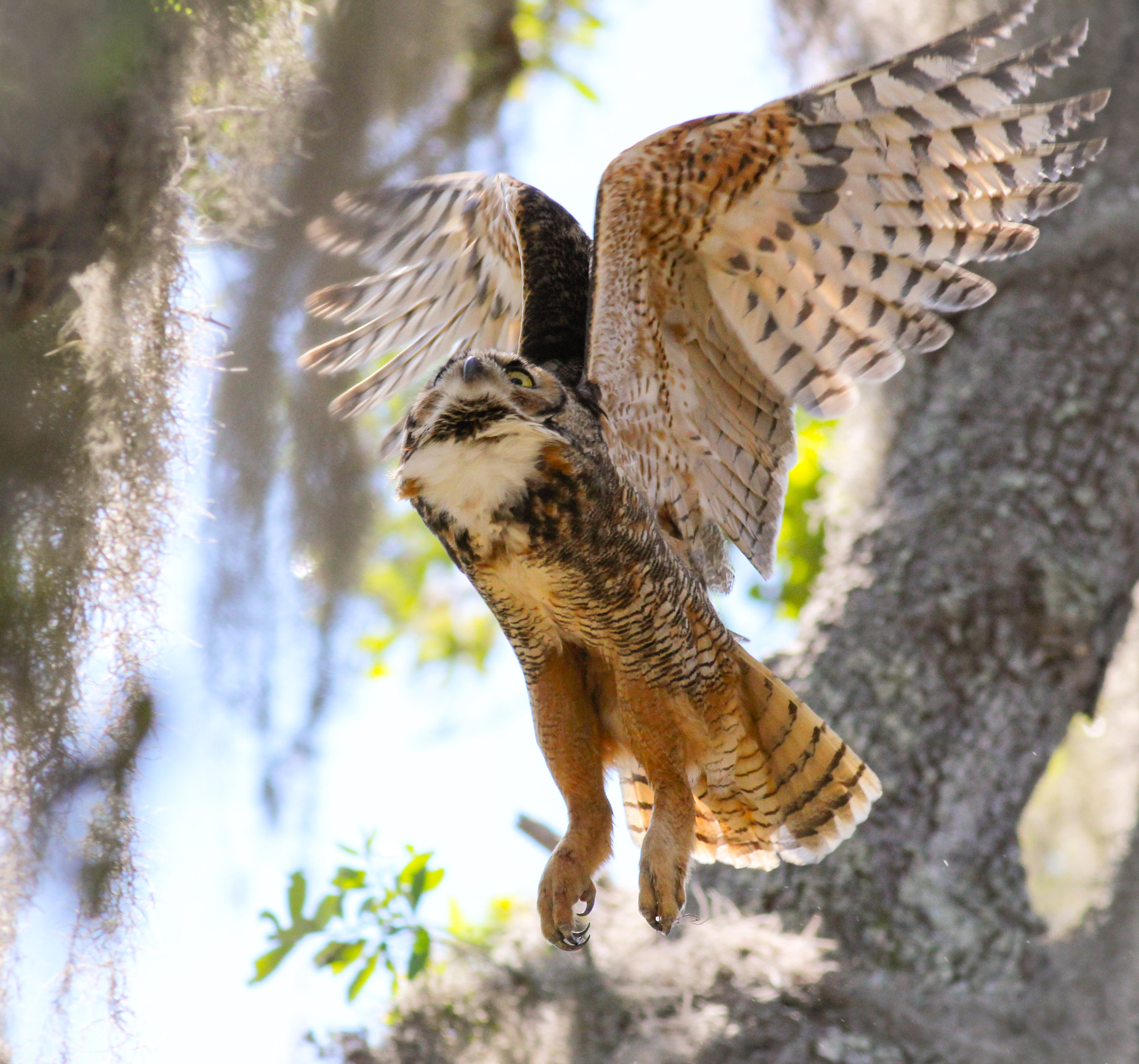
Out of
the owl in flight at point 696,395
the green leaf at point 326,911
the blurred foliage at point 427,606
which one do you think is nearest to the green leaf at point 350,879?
the green leaf at point 326,911

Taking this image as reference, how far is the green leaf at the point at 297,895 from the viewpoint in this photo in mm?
3236

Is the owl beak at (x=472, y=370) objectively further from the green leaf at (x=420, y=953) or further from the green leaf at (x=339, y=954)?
the green leaf at (x=339, y=954)

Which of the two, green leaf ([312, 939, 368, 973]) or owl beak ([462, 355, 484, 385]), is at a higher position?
owl beak ([462, 355, 484, 385])

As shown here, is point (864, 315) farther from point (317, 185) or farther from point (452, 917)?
point (452, 917)

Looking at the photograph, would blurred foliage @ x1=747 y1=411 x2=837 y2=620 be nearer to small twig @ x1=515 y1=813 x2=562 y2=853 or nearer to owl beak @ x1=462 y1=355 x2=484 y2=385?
small twig @ x1=515 y1=813 x2=562 y2=853

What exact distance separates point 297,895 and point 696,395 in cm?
169

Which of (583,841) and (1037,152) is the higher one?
(1037,152)

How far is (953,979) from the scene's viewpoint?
10.6ft

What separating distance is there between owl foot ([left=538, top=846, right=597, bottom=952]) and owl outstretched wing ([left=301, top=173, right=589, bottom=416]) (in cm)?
113

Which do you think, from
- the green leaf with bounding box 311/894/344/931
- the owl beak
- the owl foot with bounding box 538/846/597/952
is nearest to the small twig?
the green leaf with bounding box 311/894/344/931

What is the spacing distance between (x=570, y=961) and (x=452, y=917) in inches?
43.7

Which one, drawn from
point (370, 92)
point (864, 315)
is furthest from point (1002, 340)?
point (370, 92)

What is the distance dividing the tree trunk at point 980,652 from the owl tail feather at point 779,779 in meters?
0.57

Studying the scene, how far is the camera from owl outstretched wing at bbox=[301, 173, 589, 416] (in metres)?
2.88
